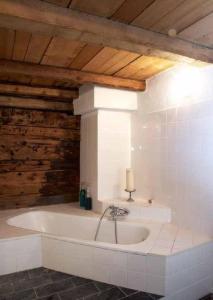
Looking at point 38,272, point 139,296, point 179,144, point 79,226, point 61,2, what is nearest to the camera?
point 61,2

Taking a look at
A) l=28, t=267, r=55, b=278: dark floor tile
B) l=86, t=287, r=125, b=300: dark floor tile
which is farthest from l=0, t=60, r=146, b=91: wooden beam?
l=86, t=287, r=125, b=300: dark floor tile

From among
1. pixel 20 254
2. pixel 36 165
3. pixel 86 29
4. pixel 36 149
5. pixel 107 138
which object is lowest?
pixel 20 254

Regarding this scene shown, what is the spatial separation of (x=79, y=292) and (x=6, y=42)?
72.7 inches

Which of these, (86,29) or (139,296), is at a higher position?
(86,29)

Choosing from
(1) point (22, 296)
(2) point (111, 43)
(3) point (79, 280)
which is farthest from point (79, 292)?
A: (2) point (111, 43)

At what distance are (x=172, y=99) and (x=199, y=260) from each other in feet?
4.56

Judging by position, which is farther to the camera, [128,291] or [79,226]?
[79,226]

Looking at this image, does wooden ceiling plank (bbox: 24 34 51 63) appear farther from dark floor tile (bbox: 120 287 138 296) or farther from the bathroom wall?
dark floor tile (bbox: 120 287 138 296)

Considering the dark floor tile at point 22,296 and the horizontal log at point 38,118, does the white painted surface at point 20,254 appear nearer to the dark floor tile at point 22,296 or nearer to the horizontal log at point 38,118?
the dark floor tile at point 22,296

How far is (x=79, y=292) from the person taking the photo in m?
1.75

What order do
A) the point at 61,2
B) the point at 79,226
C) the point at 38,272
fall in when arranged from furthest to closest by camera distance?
the point at 79,226
the point at 38,272
the point at 61,2

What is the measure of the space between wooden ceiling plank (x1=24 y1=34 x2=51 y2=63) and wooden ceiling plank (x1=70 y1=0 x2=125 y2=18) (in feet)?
1.53

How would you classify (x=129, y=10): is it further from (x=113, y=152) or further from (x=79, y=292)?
(x=79, y=292)

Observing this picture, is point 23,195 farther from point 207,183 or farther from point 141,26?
point 141,26
